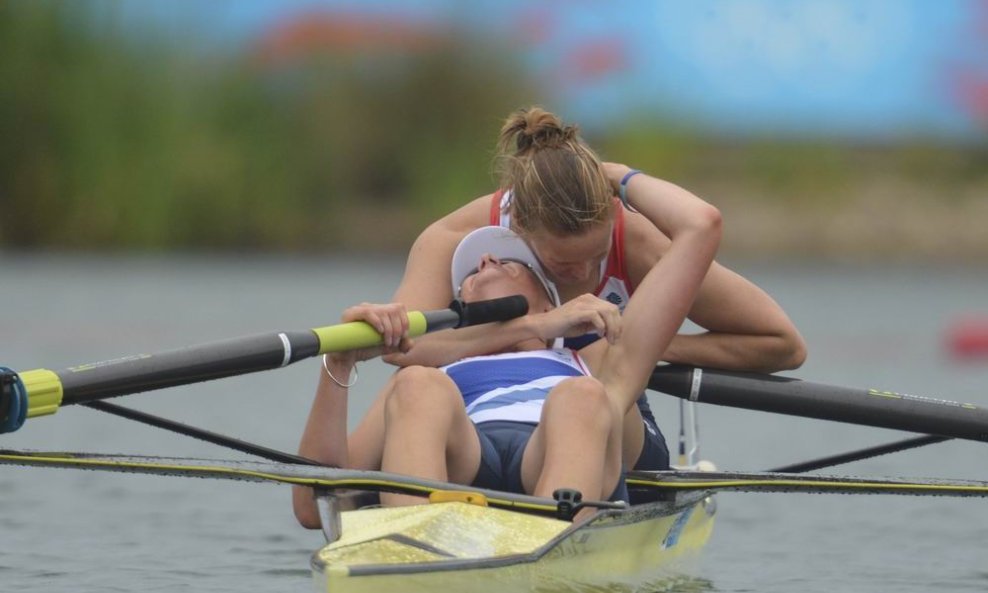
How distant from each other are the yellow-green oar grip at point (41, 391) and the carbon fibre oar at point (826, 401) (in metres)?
2.21

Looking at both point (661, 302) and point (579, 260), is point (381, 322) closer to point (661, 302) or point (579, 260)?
point (579, 260)

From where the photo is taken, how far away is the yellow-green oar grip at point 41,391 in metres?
4.70

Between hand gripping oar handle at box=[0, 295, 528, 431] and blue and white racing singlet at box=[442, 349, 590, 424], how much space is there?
0.64 feet

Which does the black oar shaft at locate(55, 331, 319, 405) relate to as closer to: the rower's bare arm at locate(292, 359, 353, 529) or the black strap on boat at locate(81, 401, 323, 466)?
the rower's bare arm at locate(292, 359, 353, 529)

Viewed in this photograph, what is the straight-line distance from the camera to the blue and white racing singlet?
17.4ft

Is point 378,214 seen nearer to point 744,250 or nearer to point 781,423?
point 744,250

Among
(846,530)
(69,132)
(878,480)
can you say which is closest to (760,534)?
(846,530)

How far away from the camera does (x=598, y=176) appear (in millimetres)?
5348

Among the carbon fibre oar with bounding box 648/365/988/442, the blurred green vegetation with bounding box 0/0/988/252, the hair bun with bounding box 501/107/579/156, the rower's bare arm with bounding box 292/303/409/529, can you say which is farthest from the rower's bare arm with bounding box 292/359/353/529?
the blurred green vegetation with bounding box 0/0/988/252

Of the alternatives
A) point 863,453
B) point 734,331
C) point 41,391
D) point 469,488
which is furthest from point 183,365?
point 863,453

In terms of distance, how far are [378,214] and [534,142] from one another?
2439 centimetres

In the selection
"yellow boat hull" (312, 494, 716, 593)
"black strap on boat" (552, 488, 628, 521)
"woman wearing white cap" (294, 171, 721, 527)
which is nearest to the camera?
"yellow boat hull" (312, 494, 716, 593)

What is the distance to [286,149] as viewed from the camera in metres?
27.9

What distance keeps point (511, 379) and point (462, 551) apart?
3.43 ft
